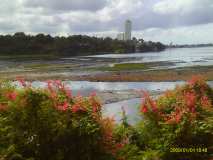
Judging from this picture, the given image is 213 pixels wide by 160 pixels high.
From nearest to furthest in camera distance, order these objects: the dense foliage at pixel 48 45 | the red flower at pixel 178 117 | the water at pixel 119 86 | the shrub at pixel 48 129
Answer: the shrub at pixel 48 129, the red flower at pixel 178 117, the water at pixel 119 86, the dense foliage at pixel 48 45

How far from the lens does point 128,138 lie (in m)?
8.89

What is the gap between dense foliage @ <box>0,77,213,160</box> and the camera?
6984 mm

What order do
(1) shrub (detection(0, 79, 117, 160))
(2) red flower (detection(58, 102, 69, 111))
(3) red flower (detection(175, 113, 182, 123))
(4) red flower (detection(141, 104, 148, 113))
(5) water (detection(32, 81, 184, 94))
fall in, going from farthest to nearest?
(5) water (detection(32, 81, 184, 94)) < (4) red flower (detection(141, 104, 148, 113)) < (3) red flower (detection(175, 113, 182, 123)) < (2) red flower (detection(58, 102, 69, 111)) < (1) shrub (detection(0, 79, 117, 160))

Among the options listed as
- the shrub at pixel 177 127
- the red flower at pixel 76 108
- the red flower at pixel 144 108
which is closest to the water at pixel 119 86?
the shrub at pixel 177 127

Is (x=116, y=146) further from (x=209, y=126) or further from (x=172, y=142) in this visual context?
(x=209, y=126)

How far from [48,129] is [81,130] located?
1.57 feet

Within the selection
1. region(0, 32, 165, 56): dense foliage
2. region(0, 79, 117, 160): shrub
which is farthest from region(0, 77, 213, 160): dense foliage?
region(0, 32, 165, 56): dense foliage

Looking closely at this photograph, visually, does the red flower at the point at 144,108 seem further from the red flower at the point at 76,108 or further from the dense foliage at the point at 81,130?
the red flower at the point at 76,108

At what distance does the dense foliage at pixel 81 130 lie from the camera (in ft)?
22.9

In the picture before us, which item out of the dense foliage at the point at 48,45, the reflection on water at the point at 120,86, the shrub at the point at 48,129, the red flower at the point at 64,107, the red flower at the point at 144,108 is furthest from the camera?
the dense foliage at the point at 48,45

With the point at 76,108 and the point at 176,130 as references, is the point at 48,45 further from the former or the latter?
the point at 76,108
